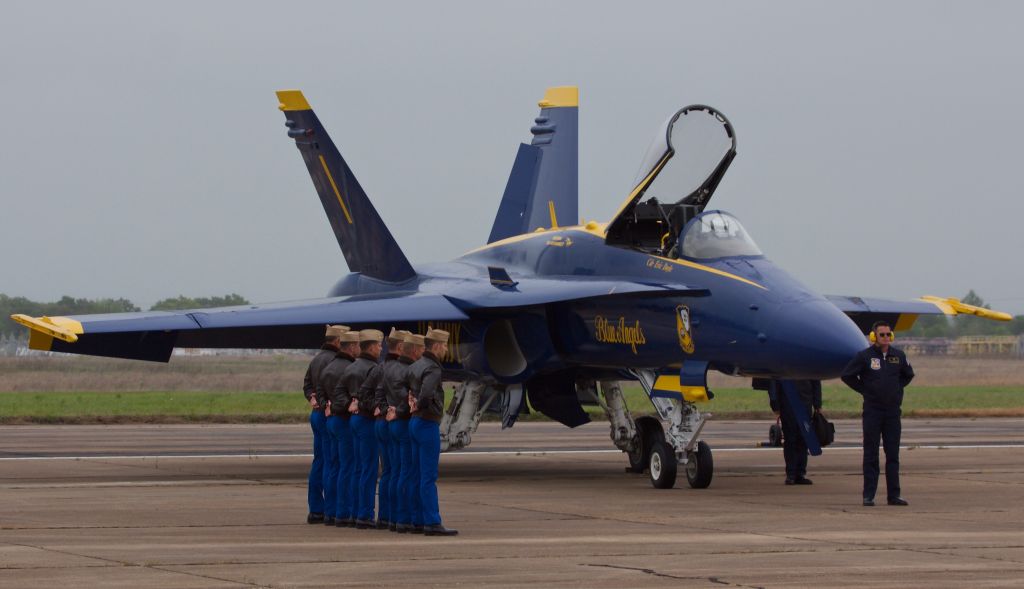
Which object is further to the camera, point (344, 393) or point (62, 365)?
point (62, 365)

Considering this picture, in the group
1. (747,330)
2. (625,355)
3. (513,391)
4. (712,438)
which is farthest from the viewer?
(712,438)

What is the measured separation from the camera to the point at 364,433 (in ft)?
38.8

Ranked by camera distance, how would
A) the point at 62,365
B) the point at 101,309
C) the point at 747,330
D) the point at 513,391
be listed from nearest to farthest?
the point at 747,330 → the point at 513,391 → the point at 62,365 → the point at 101,309

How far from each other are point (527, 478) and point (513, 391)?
1093 mm

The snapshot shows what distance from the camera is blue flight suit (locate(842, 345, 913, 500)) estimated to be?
13.3 meters

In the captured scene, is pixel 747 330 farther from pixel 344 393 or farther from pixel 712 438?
pixel 712 438

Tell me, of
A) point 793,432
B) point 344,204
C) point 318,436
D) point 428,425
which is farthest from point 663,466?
point 344,204

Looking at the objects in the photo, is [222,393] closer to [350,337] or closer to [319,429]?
[319,429]

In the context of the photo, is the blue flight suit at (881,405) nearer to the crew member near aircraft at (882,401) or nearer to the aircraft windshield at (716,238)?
the crew member near aircraft at (882,401)

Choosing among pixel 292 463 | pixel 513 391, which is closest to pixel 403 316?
pixel 513 391

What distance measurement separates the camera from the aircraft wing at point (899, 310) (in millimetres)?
18609

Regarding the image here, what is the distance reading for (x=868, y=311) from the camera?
60.7 ft

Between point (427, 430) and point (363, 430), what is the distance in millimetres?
902

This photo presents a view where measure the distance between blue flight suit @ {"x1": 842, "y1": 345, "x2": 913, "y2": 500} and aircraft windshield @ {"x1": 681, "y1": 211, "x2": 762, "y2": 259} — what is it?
213 cm
